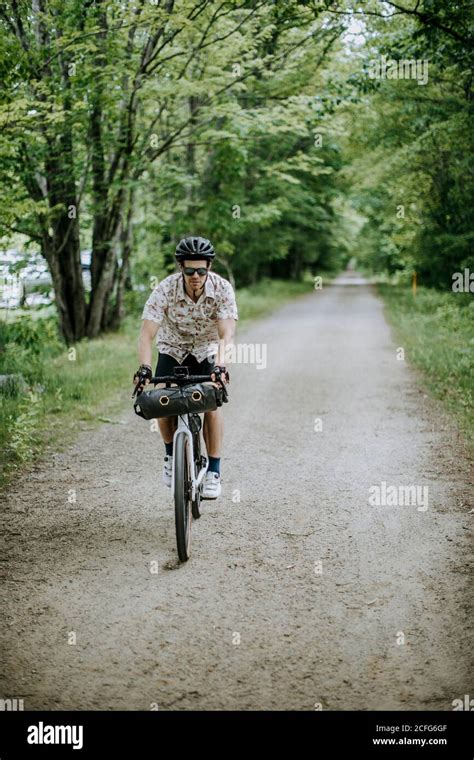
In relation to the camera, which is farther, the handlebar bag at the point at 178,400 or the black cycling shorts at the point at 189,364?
the black cycling shorts at the point at 189,364

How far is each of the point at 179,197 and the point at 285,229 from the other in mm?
14570

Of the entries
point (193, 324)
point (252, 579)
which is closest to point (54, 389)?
point (193, 324)

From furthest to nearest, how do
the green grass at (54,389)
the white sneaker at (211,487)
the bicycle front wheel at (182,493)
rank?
1. the green grass at (54,389)
2. the white sneaker at (211,487)
3. the bicycle front wheel at (182,493)

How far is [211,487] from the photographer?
5562mm

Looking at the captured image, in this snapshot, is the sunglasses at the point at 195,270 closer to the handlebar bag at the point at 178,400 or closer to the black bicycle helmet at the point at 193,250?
the black bicycle helmet at the point at 193,250

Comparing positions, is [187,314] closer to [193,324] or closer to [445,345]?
[193,324]

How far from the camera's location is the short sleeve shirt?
5281 mm

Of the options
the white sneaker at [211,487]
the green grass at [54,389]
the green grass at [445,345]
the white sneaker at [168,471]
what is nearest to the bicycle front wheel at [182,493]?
the white sneaker at [168,471]

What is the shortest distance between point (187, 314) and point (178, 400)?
35.5 inches

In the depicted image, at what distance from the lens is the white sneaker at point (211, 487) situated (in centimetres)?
556

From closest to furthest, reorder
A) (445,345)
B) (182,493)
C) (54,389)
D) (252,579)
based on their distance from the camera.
Result: (252,579)
(182,493)
(54,389)
(445,345)

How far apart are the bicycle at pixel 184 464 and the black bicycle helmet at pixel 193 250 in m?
0.84
